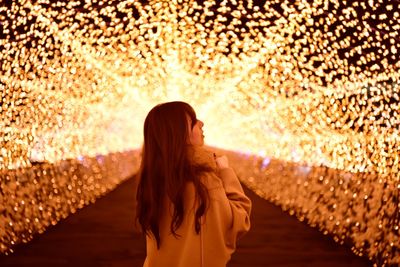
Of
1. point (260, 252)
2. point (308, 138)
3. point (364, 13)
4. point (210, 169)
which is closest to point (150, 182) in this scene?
point (210, 169)

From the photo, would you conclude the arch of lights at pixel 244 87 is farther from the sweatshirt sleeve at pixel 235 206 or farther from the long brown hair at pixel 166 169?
the long brown hair at pixel 166 169

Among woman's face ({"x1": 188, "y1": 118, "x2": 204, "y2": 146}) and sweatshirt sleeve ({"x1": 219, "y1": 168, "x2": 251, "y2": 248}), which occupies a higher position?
woman's face ({"x1": 188, "y1": 118, "x2": 204, "y2": 146})

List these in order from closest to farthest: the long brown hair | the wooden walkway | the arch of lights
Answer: the long brown hair, the arch of lights, the wooden walkway

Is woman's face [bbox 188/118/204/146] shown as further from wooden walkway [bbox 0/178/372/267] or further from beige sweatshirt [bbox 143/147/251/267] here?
wooden walkway [bbox 0/178/372/267]

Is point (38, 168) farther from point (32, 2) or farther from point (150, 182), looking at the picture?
point (150, 182)

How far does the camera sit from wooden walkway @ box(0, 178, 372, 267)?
5414 millimetres

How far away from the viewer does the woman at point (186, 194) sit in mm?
2150

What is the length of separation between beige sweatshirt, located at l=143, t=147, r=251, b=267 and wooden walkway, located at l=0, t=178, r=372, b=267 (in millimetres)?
3198

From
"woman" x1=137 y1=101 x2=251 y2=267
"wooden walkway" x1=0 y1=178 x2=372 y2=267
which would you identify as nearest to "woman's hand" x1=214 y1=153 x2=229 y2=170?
"woman" x1=137 y1=101 x2=251 y2=267

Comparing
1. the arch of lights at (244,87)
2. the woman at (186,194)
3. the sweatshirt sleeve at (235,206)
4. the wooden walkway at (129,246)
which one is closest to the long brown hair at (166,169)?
the woman at (186,194)

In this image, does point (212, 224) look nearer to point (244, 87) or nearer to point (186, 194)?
point (186, 194)

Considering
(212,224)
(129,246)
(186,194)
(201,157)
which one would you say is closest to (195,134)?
(201,157)

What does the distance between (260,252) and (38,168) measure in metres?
2.44

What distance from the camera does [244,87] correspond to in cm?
1177
